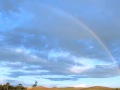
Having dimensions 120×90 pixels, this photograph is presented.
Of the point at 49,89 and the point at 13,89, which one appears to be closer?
the point at 13,89

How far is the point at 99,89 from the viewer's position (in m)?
181

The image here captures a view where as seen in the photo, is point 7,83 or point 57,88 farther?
point 57,88

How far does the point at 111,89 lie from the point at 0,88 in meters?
85.6

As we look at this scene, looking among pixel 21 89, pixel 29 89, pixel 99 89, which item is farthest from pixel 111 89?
pixel 21 89

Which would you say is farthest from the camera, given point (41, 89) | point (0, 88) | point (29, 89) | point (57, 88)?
point (57, 88)

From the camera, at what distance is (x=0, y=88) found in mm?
115125

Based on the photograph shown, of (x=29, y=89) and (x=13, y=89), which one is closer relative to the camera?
(x=13, y=89)

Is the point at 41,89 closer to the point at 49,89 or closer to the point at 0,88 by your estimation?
the point at 49,89

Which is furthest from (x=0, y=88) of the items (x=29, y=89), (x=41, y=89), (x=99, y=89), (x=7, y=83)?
(x=99, y=89)

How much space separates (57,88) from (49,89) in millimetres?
14255

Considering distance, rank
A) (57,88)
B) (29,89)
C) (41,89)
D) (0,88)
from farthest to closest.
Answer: (57,88)
(41,89)
(29,89)
(0,88)

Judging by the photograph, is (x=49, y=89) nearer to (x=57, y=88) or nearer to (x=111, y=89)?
(x=57, y=88)

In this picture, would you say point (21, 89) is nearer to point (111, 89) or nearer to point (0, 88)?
point (0, 88)

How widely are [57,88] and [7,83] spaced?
261ft
